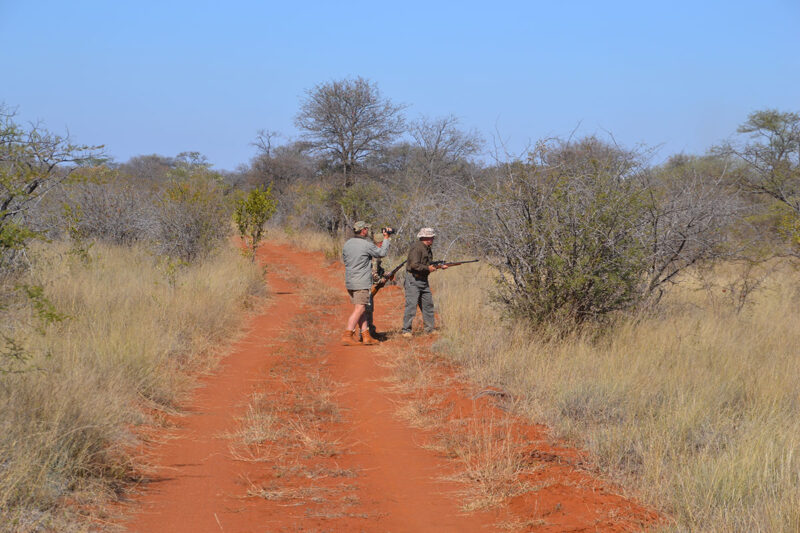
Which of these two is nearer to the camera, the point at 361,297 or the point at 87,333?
the point at 87,333

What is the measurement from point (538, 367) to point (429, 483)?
2479 millimetres

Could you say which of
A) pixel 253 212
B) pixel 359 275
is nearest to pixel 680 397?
pixel 359 275

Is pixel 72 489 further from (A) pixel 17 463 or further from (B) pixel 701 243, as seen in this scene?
(B) pixel 701 243

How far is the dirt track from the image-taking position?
13.6 feet

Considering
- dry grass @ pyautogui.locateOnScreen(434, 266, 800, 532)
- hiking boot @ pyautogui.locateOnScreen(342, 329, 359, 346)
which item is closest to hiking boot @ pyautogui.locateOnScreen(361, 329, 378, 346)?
hiking boot @ pyautogui.locateOnScreen(342, 329, 359, 346)

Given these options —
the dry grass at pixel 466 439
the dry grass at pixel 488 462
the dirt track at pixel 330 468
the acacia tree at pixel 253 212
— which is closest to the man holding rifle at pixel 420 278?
the dirt track at pixel 330 468

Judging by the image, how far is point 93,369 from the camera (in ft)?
19.4

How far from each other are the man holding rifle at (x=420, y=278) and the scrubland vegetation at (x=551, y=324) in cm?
40

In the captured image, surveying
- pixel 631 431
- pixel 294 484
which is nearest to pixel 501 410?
pixel 631 431

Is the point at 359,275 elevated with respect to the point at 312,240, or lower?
lower

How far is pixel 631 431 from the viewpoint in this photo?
4.93 meters

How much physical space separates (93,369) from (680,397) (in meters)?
4.95

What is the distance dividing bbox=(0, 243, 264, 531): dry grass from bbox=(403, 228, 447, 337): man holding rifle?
2.81m

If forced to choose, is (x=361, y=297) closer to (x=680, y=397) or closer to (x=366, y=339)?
(x=366, y=339)
